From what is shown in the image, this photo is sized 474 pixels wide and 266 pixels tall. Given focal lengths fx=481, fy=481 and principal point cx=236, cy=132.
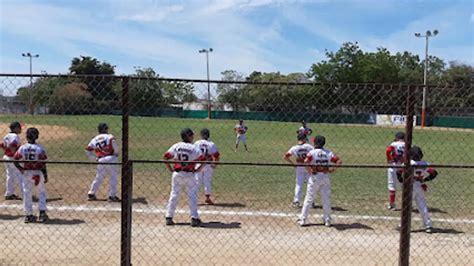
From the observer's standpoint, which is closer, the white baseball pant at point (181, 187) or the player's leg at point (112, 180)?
the white baseball pant at point (181, 187)

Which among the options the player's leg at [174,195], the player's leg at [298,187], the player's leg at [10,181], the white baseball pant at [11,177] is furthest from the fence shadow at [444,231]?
the player's leg at [10,181]

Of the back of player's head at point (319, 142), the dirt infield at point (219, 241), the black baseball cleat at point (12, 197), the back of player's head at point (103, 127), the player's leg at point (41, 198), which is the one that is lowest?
the dirt infield at point (219, 241)

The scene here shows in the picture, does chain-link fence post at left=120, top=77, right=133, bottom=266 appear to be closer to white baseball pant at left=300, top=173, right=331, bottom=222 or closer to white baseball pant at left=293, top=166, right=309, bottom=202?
white baseball pant at left=300, top=173, right=331, bottom=222

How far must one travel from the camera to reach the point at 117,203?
10164mm

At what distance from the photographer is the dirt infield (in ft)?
21.5

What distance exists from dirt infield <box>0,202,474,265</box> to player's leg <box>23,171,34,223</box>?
188 millimetres

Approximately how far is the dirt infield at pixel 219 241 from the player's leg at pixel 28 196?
0.19m

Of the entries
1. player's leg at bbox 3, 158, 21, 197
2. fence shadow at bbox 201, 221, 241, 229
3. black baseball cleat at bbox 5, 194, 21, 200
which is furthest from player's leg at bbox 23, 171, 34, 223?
fence shadow at bbox 201, 221, 241, 229

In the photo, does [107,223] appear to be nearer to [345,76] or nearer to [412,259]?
[412,259]

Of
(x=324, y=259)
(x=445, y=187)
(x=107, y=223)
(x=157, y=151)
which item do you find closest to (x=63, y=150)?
(x=157, y=151)

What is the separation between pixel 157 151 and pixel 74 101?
45.8 feet

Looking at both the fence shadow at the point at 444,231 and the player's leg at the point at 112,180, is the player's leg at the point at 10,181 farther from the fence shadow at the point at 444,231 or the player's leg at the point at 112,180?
the fence shadow at the point at 444,231

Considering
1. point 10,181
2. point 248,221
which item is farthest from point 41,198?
point 248,221

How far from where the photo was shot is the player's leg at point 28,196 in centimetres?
832
